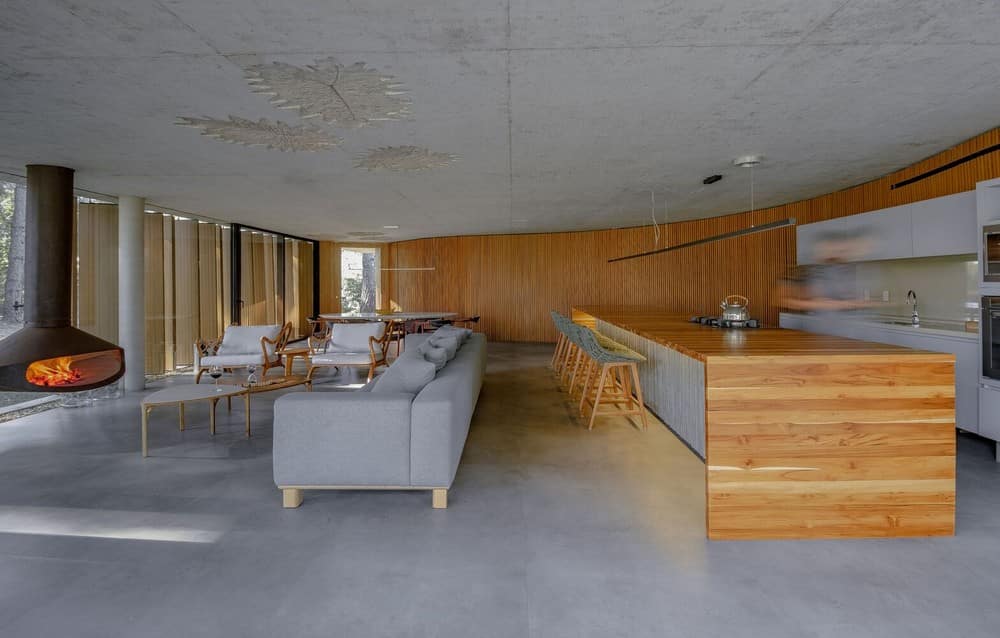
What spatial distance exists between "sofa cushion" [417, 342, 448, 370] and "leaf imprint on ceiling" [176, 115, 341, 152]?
191 centimetres

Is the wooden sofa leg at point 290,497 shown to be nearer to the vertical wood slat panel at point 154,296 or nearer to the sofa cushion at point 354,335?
the sofa cushion at point 354,335

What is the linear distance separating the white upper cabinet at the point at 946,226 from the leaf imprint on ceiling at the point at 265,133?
206 inches

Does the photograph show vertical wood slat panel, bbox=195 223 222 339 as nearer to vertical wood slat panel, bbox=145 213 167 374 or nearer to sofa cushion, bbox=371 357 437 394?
vertical wood slat panel, bbox=145 213 167 374

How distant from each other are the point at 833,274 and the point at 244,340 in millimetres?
7627

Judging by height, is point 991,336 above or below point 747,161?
below

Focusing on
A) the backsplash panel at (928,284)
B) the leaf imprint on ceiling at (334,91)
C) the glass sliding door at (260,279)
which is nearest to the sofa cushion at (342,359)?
the leaf imprint on ceiling at (334,91)

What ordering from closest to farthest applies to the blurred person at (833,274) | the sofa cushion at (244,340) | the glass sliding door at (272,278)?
the blurred person at (833,274) < the sofa cushion at (244,340) < the glass sliding door at (272,278)

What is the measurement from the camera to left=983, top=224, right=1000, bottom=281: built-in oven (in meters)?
3.87

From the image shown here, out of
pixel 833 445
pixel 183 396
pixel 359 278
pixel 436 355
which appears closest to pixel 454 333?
pixel 436 355

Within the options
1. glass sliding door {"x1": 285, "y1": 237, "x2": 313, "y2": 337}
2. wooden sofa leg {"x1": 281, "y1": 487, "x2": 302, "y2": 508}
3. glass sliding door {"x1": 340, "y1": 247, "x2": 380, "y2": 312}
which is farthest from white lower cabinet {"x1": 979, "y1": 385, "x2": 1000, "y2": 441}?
glass sliding door {"x1": 340, "y1": 247, "x2": 380, "y2": 312}

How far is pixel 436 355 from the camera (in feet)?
14.3

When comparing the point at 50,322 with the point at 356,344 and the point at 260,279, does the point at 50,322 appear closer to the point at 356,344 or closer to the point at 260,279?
the point at 356,344

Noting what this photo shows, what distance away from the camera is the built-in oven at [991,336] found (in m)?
3.87

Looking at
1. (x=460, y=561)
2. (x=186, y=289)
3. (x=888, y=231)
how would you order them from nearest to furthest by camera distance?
(x=460, y=561) < (x=888, y=231) < (x=186, y=289)
